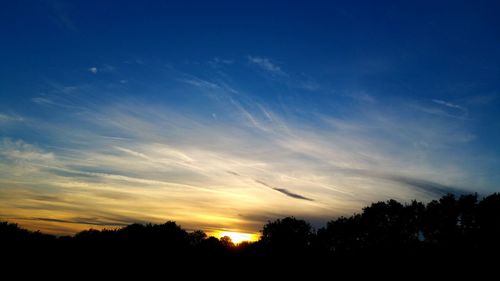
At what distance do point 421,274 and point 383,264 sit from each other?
5.25 metres

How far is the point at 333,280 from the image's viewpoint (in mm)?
47219

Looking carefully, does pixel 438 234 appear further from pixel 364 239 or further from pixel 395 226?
pixel 364 239

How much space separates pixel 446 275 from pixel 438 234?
57.2m

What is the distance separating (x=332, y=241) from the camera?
139625 millimetres

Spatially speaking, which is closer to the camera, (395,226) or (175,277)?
(175,277)

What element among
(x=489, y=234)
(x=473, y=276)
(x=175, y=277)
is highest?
(x=489, y=234)

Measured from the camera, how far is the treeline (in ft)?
171

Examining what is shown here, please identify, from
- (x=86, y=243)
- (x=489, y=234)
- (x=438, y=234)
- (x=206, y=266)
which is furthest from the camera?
(x=438, y=234)

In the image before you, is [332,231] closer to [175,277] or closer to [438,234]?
[438,234]

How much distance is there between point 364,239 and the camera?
121562 mm

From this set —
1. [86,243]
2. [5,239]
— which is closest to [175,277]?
[86,243]

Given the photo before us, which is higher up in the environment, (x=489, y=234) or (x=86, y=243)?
(x=489, y=234)

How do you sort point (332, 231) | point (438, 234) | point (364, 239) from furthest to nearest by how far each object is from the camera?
point (332, 231), point (364, 239), point (438, 234)

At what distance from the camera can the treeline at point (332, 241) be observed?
171 ft
